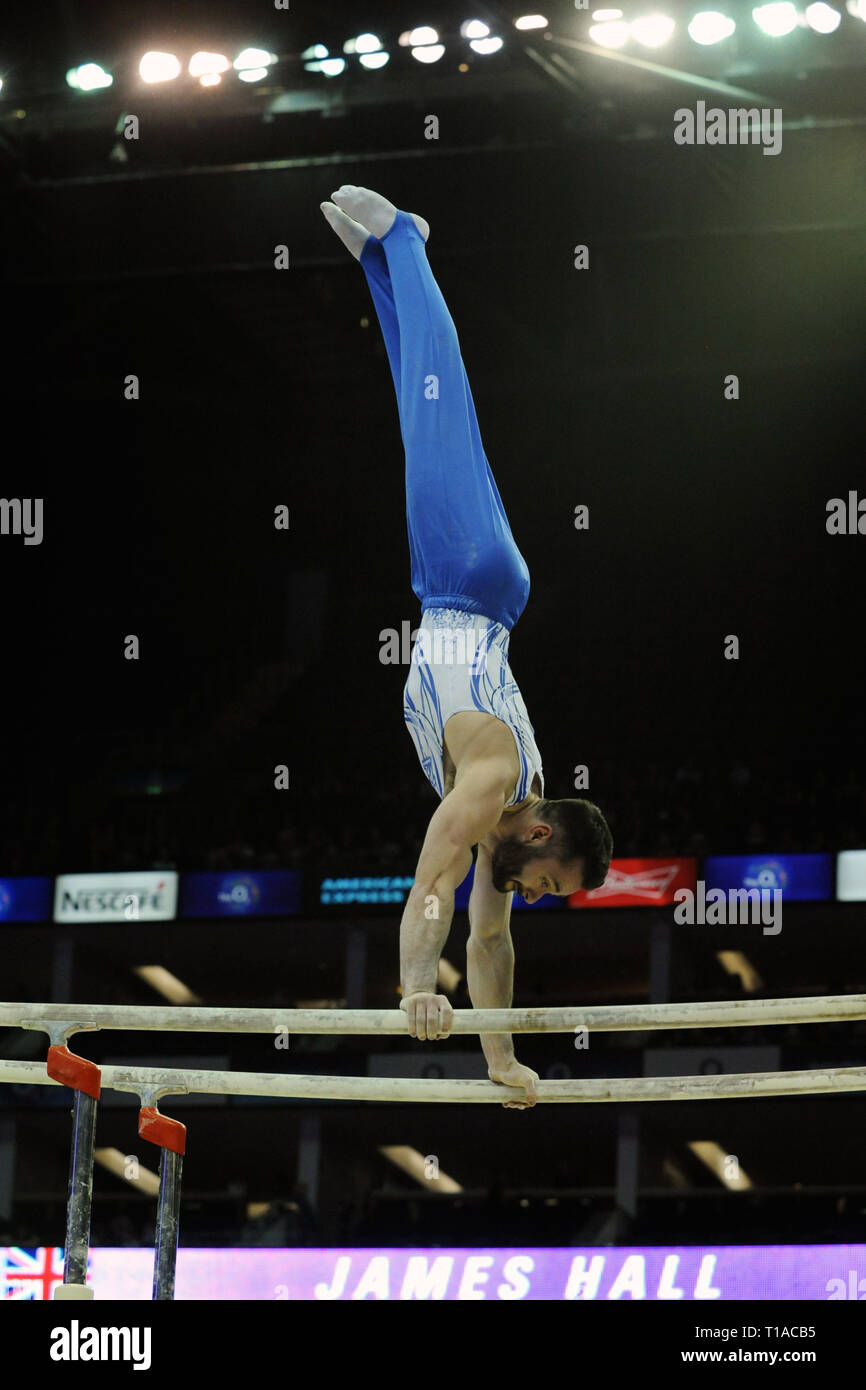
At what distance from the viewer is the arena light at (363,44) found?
10.2 m

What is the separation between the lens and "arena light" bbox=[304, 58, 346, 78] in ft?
33.6

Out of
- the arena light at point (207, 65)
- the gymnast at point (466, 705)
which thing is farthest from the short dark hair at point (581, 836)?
the arena light at point (207, 65)

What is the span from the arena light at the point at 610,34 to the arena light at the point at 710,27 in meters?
0.43

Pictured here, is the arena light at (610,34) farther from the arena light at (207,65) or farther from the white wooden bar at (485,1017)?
the white wooden bar at (485,1017)

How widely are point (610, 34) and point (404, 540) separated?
29.8 feet

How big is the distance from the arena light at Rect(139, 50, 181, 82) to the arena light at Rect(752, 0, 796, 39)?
385 centimetres

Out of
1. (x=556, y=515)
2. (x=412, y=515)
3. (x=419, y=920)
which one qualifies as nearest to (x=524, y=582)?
(x=412, y=515)

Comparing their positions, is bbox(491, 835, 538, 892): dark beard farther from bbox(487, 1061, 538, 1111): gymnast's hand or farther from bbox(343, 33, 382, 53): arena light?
bbox(343, 33, 382, 53): arena light

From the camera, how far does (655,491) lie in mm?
17391

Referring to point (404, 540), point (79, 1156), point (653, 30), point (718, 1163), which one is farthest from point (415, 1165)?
point (79, 1156)

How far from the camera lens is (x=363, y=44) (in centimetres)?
1021

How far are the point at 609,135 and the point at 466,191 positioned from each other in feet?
3.63

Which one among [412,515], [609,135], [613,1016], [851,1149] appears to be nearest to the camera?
[613,1016]

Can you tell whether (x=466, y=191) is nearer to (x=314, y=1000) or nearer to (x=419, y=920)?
(x=419, y=920)
